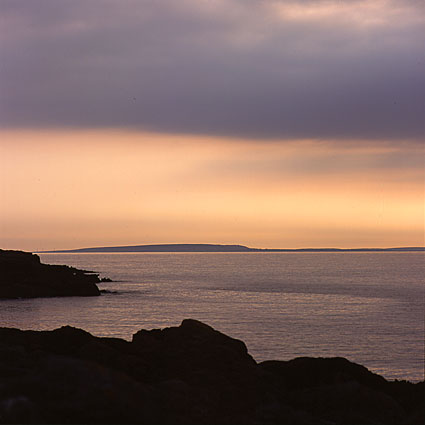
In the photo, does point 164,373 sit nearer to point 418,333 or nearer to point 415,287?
point 418,333

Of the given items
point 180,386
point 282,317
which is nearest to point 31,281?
point 282,317

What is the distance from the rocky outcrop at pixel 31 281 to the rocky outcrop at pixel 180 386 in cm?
5780

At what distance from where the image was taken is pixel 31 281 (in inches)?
3418

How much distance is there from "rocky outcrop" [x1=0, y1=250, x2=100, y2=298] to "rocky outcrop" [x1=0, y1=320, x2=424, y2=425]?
57.8 metres

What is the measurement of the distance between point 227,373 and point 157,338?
633 cm

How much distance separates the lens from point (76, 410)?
39.7 ft

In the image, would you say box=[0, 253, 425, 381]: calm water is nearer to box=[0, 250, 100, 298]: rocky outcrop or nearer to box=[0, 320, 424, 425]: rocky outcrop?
box=[0, 250, 100, 298]: rocky outcrop

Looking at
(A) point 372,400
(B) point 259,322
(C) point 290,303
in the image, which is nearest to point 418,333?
(B) point 259,322

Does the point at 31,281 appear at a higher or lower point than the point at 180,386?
lower

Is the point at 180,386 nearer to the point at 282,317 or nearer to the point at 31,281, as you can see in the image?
the point at 282,317

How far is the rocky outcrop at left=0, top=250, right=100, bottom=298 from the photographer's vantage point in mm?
83062

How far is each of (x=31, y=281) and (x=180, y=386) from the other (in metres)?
75.6

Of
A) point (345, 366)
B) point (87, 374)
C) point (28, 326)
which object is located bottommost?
point (28, 326)

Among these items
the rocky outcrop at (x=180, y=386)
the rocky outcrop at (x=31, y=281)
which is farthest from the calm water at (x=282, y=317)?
the rocky outcrop at (x=180, y=386)
